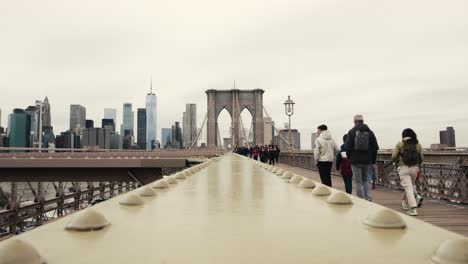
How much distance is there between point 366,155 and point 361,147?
21 cm

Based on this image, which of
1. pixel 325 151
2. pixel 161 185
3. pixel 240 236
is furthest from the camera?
pixel 325 151

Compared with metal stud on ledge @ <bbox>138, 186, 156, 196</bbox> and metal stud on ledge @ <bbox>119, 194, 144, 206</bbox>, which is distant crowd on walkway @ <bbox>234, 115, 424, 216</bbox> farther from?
metal stud on ledge @ <bbox>119, 194, 144, 206</bbox>

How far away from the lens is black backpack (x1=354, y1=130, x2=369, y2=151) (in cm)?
684

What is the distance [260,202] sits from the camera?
8.95 ft

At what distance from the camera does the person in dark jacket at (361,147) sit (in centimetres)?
687

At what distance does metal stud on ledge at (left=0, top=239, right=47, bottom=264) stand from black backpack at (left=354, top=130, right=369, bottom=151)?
6323mm

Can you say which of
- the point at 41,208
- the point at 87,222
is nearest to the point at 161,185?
the point at 87,222

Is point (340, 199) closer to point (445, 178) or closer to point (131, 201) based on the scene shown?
point (131, 201)

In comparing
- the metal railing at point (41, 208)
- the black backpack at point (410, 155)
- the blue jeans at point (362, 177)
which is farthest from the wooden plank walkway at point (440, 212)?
the metal railing at point (41, 208)

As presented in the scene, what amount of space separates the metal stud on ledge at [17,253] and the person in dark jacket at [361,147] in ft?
20.8

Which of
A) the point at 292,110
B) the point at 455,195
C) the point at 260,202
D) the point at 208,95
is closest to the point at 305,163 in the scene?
the point at 292,110

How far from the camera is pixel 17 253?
107 centimetres

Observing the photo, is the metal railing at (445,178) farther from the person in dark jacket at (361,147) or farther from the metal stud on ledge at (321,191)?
the metal stud on ledge at (321,191)

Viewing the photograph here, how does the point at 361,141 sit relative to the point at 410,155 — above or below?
above
